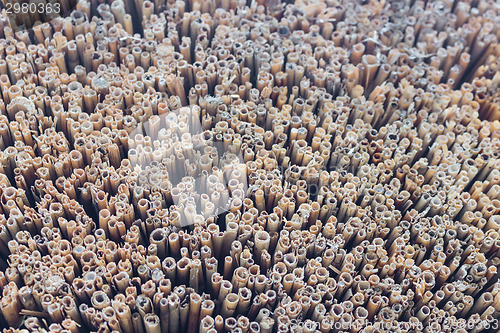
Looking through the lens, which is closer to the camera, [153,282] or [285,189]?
[153,282]

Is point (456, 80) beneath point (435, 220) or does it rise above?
above

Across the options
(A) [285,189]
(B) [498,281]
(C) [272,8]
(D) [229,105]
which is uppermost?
(C) [272,8]

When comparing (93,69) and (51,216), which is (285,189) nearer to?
(51,216)

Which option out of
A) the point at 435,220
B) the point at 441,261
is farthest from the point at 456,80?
the point at 441,261

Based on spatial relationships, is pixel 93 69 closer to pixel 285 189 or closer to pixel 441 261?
pixel 285 189

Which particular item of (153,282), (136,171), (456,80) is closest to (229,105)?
(136,171)

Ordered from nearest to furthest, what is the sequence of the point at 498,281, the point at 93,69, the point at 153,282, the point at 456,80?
the point at 153,282
the point at 498,281
the point at 93,69
the point at 456,80

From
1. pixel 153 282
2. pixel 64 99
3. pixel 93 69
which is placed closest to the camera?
pixel 153 282
